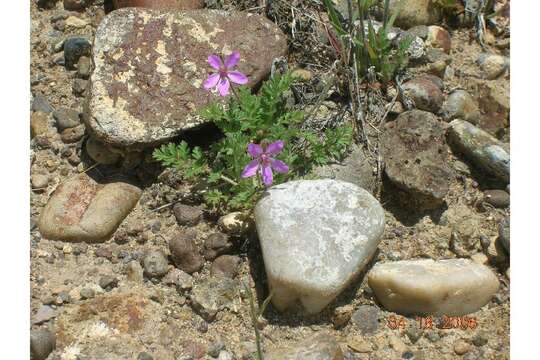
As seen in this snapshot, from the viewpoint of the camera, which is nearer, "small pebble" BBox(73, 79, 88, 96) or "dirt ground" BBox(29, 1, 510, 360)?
"dirt ground" BBox(29, 1, 510, 360)

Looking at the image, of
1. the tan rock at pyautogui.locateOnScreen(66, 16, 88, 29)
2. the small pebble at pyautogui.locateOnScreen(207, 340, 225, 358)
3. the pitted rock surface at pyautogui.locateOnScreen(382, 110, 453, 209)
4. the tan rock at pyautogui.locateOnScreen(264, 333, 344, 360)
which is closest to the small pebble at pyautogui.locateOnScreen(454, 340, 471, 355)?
the tan rock at pyautogui.locateOnScreen(264, 333, 344, 360)

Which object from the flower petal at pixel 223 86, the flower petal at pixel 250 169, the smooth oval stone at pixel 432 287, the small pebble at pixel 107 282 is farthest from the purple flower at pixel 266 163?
the small pebble at pixel 107 282

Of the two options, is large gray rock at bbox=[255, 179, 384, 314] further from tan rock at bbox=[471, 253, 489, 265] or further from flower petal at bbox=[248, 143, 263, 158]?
tan rock at bbox=[471, 253, 489, 265]

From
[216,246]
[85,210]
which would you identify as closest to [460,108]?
[216,246]

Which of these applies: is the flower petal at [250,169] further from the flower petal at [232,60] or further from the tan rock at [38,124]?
the tan rock at [38,124]

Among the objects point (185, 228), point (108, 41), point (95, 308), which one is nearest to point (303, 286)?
point (185, 228)

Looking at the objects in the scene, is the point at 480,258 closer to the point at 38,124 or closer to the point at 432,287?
the point at 432,287
